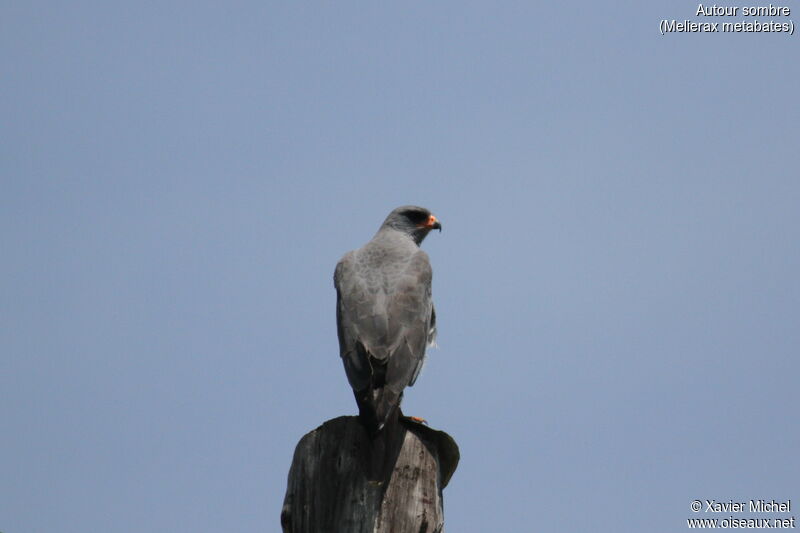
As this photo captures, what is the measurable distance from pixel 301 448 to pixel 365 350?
5.16 ft

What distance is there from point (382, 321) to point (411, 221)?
314 centimetres

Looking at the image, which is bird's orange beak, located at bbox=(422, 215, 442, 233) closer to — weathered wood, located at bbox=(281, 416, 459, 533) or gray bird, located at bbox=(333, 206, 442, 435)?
gray bird, located at bbox=(333, 206, 442, 435)

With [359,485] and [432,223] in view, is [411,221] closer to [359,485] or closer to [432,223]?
[432,223]

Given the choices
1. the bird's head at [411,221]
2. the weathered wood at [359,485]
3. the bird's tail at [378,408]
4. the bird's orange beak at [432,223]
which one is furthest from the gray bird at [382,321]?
the bird's orange beak at [432,223]

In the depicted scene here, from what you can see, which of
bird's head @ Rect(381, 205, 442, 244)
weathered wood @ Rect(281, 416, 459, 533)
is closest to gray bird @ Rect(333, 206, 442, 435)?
weathered wood @ Rect(281, 416, 459, 533)

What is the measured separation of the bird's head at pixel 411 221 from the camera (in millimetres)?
9867

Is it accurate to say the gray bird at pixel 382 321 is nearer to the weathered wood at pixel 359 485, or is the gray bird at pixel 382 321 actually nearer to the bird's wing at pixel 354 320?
the bird's wing at pixel 354 320

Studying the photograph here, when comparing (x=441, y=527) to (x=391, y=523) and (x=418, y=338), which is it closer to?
(x=391, y=523)

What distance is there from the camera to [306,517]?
483 centimetres

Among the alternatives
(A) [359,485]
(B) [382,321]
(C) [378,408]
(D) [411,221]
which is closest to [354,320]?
(B) [382,321]

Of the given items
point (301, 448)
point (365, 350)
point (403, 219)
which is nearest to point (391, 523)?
point (301, 448)

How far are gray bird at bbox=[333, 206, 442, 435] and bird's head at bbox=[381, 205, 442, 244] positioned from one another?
0.97 metres

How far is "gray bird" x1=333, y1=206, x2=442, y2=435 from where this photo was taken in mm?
6195

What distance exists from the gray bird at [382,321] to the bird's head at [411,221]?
3.19ft
